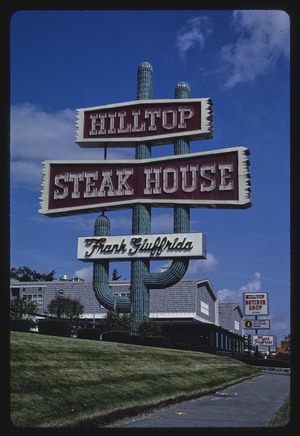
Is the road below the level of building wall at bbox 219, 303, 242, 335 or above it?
above

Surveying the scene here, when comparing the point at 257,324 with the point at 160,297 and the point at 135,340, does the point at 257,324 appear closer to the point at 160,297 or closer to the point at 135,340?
the point at 160,297

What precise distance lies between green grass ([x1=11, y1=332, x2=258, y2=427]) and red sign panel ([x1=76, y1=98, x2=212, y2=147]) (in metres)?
24.4

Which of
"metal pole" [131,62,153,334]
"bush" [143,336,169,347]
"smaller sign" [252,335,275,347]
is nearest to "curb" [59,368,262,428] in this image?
"bush" [143,336,169,347]

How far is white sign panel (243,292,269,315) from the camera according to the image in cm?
9069

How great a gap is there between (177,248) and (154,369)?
844 inches

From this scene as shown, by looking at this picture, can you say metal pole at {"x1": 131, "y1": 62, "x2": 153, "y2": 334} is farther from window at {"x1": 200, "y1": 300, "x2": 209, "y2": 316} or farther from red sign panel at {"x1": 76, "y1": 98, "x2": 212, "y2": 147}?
window at {"x1": 200, "y1": 300, "x2": 209, "y2": 316}

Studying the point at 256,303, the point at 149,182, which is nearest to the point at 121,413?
the point at 149,182

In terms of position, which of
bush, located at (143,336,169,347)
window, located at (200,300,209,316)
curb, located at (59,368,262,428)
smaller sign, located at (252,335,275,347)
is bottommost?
smaller sign, located at (252,335,275,347)

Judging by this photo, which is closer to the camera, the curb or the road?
the curb

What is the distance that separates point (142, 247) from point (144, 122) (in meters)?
11.0

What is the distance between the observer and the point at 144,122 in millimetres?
46688
